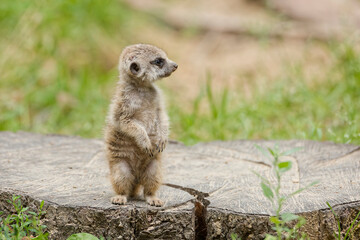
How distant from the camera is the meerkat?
3.56 m

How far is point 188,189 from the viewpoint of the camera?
3.65 meters

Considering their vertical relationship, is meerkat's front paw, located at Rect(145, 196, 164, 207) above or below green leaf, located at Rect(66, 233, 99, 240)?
above

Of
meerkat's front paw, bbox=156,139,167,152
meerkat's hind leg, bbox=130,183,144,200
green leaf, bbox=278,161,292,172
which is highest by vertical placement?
meerkat's front paw, bbox=156,139,167,152

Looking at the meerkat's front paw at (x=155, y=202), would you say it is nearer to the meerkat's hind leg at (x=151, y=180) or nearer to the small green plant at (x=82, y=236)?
the meerkat's hind leg at (x=151, y=180)

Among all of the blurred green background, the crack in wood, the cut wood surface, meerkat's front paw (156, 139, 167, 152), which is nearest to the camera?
the cut wood surface

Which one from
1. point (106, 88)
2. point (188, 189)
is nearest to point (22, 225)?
point (188, 189)

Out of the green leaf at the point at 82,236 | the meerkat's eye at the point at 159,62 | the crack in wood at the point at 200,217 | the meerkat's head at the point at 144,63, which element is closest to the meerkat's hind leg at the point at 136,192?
the crack in wood at the point at 200,217

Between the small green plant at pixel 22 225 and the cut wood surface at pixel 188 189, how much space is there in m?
0.06

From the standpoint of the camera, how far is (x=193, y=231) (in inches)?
127

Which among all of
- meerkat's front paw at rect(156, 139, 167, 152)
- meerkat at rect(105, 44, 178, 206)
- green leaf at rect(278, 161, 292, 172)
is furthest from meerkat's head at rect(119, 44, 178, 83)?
green leaf at rect(278, 161, 292, 172)

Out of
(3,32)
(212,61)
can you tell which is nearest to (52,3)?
(3,32)

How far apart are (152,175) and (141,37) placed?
666 cm

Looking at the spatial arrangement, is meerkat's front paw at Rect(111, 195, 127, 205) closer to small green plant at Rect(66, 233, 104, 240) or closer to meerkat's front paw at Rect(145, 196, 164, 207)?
meerkat's front paw at Rect(145, 196, 164, 207)

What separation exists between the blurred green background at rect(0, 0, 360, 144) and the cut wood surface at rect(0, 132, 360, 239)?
96 centimetres
